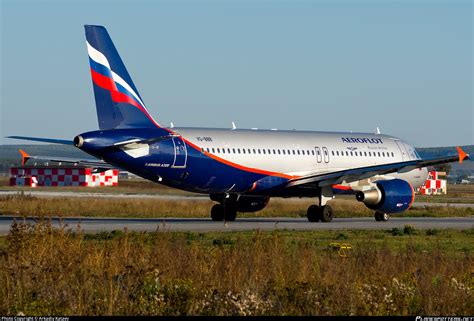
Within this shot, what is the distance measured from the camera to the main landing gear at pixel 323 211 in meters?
41.5

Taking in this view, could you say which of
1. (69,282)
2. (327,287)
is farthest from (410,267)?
(69,282)

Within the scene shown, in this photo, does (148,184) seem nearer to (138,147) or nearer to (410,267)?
(138,147)

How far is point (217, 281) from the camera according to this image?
15930 millimetres

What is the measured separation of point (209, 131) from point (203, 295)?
25.4m

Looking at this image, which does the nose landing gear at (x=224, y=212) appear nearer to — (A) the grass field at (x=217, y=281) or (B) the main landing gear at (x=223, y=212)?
(B) the main landing gear at (x=223, y=212)

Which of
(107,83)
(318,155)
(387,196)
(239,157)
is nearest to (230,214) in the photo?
(239,157)

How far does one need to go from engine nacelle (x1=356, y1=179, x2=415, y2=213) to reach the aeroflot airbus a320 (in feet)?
0.14

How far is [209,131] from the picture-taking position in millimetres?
39469

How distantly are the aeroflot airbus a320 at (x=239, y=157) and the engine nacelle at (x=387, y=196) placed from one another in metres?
0.04

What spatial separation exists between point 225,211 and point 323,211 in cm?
419

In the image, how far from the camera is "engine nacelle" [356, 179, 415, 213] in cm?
4125

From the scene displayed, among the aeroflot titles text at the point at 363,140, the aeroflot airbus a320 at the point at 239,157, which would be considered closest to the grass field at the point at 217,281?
the aeroflot airbus a320 at the point at 239,157

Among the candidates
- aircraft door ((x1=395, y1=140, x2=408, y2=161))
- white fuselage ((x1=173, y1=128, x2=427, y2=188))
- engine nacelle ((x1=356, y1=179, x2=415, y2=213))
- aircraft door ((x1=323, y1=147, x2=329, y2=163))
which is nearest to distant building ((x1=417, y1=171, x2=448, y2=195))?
aircraft door ((x1=395, y1=140, x2=408, y2=161))

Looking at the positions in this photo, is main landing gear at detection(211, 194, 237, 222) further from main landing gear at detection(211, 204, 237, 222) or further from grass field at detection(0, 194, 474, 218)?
grass field at detection(0, 194, 474, 218)
